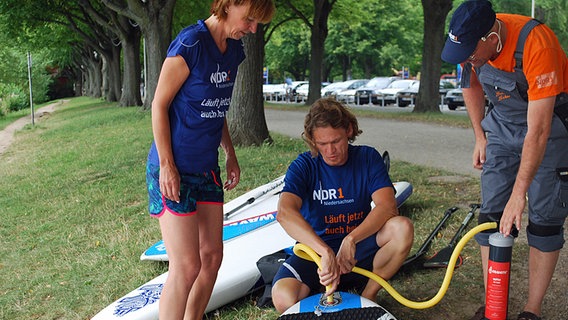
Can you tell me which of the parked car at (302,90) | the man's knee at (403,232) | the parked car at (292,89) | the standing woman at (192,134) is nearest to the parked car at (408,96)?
the parked car at (302,90)

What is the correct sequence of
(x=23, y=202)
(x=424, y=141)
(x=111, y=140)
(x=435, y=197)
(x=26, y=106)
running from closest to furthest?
(x=435, y=197) → (x=23, y=202) → (x=424, y=141) → (x=111, y=140) → (x=26, y=106)

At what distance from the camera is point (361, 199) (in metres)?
3.56

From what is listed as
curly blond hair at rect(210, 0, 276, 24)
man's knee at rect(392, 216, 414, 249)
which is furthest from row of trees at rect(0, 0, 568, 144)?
curly blond hair at rect(210, 0, 276, 24)

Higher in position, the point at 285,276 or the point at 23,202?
the point at 285,276

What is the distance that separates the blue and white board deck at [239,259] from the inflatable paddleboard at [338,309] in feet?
3.61

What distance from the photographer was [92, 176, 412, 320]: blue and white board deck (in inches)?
160

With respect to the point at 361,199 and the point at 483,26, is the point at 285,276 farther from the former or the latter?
the point at 483,26

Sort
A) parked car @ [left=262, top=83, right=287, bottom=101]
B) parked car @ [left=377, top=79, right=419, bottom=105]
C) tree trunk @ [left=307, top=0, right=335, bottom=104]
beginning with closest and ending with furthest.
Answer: tree trunk @ [left=307, top=0, right=335, bottom=104] → parked car @ [left=377, top=79, right=419, bottom=105] → parked car @ [left=262, top=83, right=287, bottom=101]

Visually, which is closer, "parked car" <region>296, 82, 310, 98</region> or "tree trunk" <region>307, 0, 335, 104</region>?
"tree trunk" <region>307, 0, 335, 104</region>

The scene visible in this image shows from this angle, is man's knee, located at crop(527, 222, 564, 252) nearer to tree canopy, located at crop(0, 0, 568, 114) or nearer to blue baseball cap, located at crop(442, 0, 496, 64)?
blue baseball cap, located at crop(442, 0, 496, 64)

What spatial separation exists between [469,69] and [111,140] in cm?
1268

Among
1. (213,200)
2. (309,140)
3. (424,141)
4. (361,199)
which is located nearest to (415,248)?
(361,199)

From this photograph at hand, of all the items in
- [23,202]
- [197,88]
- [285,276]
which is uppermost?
[197,88]

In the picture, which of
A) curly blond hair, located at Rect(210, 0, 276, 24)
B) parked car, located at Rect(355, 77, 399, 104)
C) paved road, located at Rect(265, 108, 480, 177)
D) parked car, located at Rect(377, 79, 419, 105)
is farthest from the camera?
parked car, located at Rect(355, 77, 399, 104)
